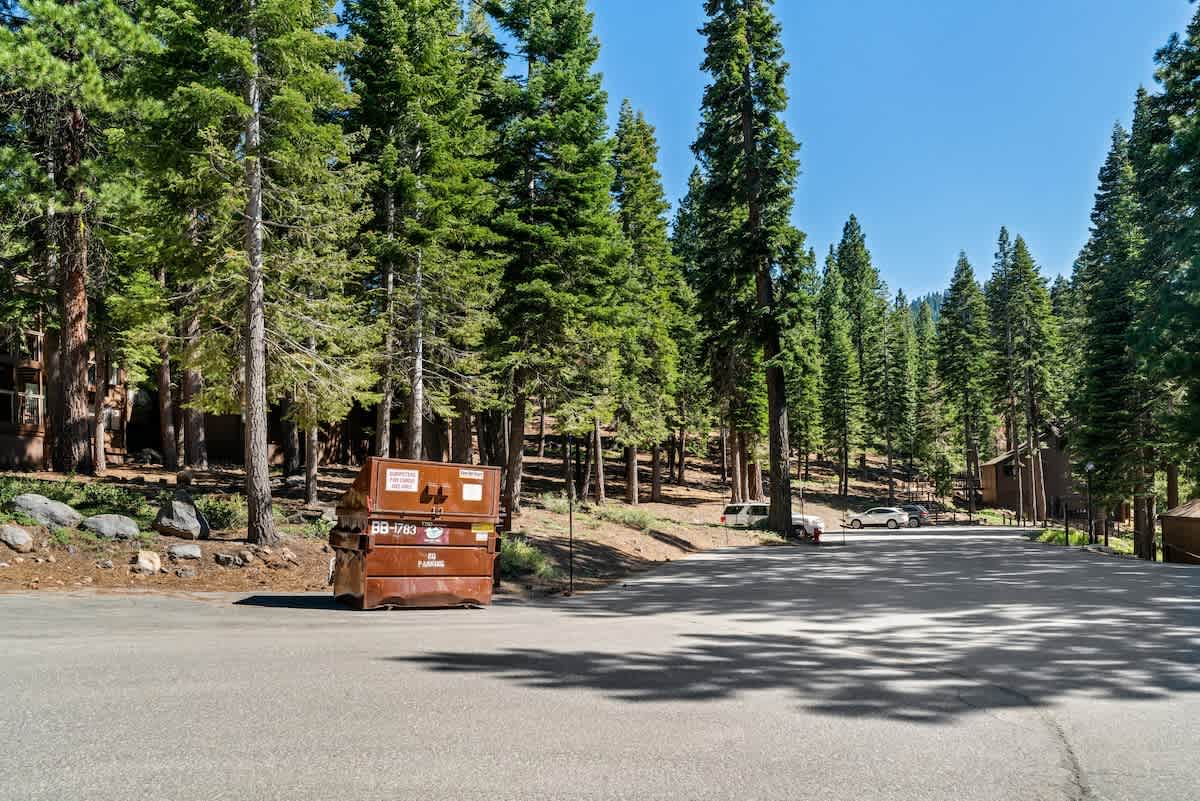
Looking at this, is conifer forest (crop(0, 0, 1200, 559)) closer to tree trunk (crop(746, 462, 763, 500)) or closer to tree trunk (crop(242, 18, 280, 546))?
tree trunk (crop(242, 18, 280, 546))

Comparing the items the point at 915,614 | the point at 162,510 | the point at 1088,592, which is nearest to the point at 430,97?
the point at 162,510

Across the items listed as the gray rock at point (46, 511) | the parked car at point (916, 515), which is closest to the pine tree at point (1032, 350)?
the parked car at point (916, 515)

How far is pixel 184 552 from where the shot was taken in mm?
14195

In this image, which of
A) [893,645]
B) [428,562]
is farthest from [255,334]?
[893,645]

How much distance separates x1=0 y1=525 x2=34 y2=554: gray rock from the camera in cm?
1322

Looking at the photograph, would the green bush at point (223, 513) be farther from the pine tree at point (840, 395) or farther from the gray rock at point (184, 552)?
the pine tree at point (840, 395)

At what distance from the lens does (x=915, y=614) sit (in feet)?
38.8

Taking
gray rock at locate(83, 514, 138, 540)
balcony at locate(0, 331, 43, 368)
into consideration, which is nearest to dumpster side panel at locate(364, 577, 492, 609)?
gray rock at locate(83, 514, 138, 540)

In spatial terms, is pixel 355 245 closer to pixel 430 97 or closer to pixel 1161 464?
pixel 430 97

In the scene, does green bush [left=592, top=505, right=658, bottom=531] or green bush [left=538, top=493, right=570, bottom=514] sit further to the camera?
green bush [left=592, top=505, right=658, bottom=531]

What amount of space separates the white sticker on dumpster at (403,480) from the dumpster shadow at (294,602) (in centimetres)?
200

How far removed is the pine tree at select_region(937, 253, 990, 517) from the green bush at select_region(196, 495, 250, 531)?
61427 mm

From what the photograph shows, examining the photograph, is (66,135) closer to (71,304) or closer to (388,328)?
(71,304)

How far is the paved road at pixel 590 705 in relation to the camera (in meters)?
4.29
